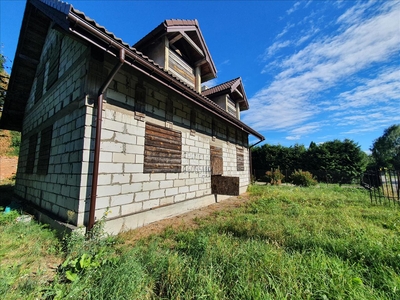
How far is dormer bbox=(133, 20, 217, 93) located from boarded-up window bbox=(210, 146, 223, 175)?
334 cm

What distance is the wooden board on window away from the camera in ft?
22.3

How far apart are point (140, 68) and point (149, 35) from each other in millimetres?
4016

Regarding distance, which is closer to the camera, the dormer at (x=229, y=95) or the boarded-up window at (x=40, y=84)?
the boarded-up window at (x=40, y=84)

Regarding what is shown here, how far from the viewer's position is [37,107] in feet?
21.4

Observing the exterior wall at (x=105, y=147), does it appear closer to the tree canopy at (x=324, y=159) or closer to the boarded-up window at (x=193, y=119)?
the boarded-up window at (x=193, y=119)

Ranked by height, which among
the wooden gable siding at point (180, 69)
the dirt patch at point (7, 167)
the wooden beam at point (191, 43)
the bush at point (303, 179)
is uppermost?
the wooden beam at point (191, 43)

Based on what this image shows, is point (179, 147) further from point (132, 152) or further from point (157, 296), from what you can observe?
point (157, 296)

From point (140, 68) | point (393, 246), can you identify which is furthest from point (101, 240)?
point (393, 246)

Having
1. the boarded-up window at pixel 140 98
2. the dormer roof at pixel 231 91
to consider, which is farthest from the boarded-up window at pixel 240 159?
the boarded-up window at pixel 140 98

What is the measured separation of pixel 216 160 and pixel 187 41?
5481 millimetres

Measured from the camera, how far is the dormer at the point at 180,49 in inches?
270

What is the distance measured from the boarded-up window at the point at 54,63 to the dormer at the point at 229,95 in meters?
7.28

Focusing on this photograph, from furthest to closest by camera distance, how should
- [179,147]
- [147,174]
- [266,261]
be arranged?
1. [179,147]
2. [147,174]
3. [266,261]

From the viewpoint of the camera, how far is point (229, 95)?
11.2 m
